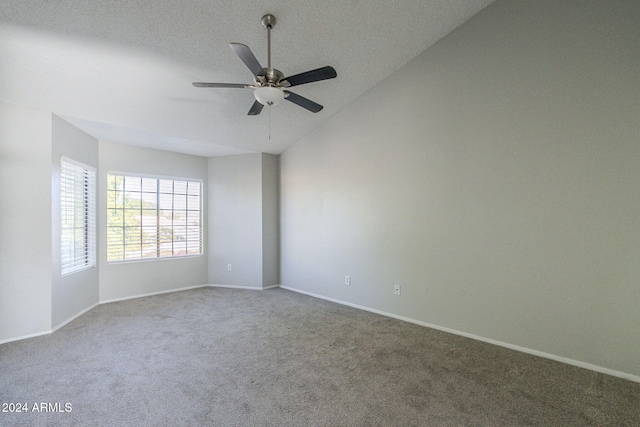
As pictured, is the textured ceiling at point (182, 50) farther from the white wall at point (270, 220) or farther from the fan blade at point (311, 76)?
the white wall at point (270, 220)

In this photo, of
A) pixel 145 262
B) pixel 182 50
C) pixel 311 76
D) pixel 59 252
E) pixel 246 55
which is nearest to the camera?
pixel 246 55

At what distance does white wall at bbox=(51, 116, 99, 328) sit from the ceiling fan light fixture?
9.39 feet

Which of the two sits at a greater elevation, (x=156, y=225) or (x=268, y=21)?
(x=268, y=21)

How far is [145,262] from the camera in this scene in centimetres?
510

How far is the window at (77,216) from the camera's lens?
3762mm

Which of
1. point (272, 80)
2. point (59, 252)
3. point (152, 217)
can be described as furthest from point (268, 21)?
point (152, 217)

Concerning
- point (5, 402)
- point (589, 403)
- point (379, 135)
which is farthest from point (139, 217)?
point (589, 403)

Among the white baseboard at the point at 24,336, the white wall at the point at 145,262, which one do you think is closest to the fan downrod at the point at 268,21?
the white wall at the point at 145,262

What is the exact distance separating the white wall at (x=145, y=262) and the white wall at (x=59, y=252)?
223 millimetres

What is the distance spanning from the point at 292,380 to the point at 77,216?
3.89 m

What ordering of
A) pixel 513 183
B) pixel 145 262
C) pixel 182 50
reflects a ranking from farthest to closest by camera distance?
pixel 145 262
pixel 513 183
pixel 182 50

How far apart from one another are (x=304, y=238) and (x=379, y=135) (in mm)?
2181

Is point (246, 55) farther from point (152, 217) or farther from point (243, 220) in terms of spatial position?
point (152, 217)

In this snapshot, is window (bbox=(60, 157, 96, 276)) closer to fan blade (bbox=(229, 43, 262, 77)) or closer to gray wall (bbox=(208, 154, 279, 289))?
gray wall (bbox=(208, 154, 279, 289))
